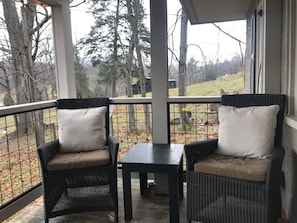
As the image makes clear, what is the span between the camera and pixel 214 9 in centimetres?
378

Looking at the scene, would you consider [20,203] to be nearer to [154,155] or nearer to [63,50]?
[154,155]

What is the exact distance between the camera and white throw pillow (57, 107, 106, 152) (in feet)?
8.39

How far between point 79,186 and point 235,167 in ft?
4.29

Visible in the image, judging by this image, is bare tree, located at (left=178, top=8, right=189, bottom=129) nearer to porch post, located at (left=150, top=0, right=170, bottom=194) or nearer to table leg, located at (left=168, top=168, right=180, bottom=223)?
porch post, located at (left=150, top=0, right=170, bottom=194)

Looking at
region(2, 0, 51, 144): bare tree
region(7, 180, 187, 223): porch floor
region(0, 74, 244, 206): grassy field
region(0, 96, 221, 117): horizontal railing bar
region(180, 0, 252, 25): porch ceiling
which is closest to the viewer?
region(7, 180, 187, 223): porch floor

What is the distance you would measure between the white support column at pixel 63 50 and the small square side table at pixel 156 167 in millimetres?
1264

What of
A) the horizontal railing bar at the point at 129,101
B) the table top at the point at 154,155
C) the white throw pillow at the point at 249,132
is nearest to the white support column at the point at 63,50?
the horizontal railing bar at the point at 129,101

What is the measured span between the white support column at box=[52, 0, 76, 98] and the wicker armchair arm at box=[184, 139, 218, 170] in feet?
5.74

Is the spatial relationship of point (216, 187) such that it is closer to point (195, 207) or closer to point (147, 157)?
point (195, 207)

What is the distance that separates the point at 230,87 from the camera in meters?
3.18

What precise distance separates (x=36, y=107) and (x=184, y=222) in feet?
5.94

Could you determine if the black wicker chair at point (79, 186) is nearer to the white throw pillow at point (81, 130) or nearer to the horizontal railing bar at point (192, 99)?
the white throw pillow at point (81, 130)

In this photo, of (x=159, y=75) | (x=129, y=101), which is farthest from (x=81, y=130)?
(x=159, y=75)

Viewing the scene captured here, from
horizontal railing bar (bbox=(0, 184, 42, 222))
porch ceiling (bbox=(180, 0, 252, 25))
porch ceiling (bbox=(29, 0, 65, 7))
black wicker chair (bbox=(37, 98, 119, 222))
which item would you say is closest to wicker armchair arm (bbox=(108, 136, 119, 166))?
black wicker chair (bbox=(37, 98, 119, 222))
